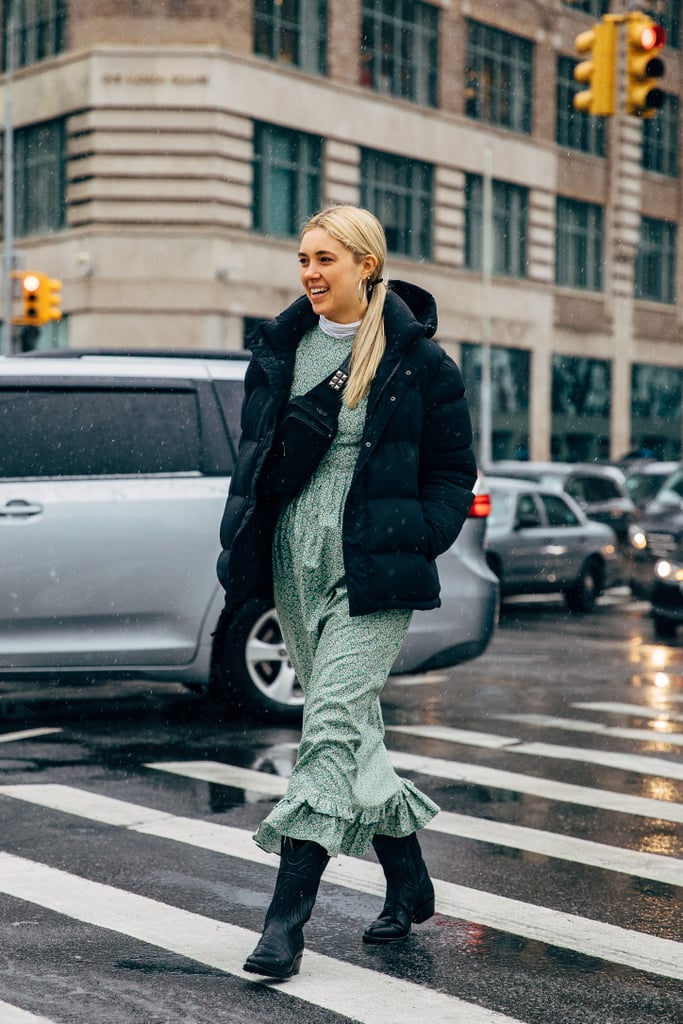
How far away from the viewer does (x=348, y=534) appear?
4.31 m

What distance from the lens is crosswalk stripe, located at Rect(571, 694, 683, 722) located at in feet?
30.7

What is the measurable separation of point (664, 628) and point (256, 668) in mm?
6450

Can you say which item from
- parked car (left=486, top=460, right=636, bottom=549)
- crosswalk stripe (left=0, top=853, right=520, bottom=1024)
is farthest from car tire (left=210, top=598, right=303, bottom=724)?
parked car (left=486, top=460, right=636, bottom=549)

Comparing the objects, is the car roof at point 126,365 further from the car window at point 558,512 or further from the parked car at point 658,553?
the car window at point 558,512

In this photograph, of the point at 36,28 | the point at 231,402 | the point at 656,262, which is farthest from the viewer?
the point at 656,262

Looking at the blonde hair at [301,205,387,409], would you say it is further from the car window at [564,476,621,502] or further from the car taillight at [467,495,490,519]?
the car window at [564,476,621,502]

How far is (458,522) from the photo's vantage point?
14.8 ft

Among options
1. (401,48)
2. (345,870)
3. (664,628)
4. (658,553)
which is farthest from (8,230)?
(345,870)

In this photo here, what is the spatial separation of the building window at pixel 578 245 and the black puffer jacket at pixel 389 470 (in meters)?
37.7

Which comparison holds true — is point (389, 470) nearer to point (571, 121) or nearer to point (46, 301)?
point (46, 301)

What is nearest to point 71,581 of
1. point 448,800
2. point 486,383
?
point 448,800

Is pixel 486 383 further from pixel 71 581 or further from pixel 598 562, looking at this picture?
pixel 71 581

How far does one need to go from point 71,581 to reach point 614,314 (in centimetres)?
3684

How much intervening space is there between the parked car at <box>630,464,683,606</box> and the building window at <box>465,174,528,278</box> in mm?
21352
